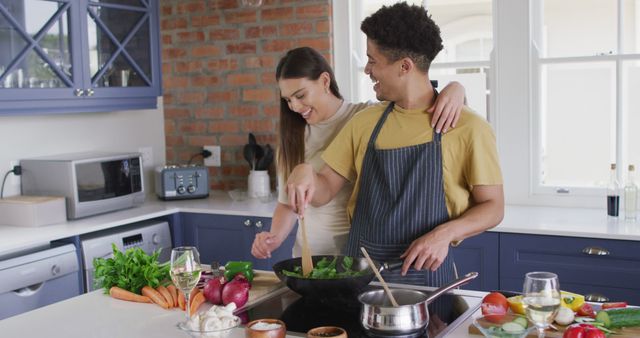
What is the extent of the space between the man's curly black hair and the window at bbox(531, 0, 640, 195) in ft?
5.88

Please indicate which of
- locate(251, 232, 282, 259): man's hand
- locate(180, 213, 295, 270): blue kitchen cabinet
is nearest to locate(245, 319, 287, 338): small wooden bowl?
locate(251, 232, 282, 259): man's hand

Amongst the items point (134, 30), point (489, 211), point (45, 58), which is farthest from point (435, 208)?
point (134, 30)

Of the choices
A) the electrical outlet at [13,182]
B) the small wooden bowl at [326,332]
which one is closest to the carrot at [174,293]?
the small wooden bowl at [326,332]

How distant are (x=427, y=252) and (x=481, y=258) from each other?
53.7 inches

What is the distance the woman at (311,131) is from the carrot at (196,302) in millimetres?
391

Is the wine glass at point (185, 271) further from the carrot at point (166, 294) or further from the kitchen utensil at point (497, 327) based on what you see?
the kitchen utensil at point (497, 327)

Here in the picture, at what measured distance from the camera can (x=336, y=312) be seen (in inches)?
78.6

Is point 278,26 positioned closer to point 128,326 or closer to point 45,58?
point 45,58

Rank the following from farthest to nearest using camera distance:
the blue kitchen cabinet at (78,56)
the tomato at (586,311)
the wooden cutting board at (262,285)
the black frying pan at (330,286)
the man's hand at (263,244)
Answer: the blue kitchen cabinet at (78,56)
the man's hand at (263,244)
the wooden cutting board at (262,285)
the black frying pan at (330,286)
the tomato at (586,311)

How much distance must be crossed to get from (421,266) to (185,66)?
9.78ft

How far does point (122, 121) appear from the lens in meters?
4.64

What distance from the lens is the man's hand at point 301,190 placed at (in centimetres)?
224

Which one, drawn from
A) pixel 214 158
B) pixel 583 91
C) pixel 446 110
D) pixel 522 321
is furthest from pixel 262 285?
pixel 214 158

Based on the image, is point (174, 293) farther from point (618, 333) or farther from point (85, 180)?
point (85, 180)
